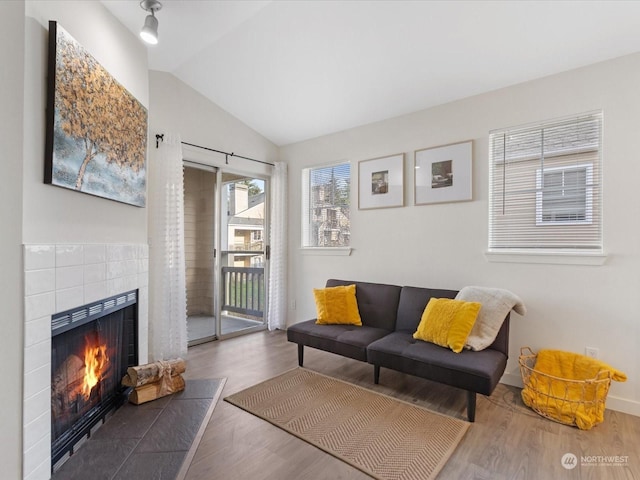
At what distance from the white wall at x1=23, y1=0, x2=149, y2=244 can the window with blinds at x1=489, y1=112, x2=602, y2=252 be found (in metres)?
3.01

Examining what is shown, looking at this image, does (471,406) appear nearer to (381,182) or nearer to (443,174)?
(443,174)

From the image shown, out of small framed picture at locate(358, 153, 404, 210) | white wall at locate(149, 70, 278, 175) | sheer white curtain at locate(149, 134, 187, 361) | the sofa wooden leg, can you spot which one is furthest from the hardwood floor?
white wall at locate(149, 70, 278, 175)

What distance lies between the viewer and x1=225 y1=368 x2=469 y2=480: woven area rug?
5.91ft

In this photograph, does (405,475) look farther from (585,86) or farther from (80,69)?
(585,86)

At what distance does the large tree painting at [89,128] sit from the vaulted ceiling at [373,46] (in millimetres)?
649

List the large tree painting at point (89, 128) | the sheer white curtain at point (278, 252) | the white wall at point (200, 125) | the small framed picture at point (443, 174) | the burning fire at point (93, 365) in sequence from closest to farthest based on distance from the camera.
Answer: the large tree painting at point (89, 128) < the burning fire at point (93, 365) < the small framed picture at point (443, 174) < the white wall at point (200, 125) < the sheer white curtain at point (278, 252)

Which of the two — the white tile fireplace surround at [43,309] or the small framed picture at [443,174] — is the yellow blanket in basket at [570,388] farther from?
the white tile fireplace surround at [43,309]

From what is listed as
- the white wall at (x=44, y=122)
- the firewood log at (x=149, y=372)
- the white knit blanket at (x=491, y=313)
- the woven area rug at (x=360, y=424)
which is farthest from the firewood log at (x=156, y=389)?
the white knit blanket at (x=491, y=313)

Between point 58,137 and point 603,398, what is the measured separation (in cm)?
358

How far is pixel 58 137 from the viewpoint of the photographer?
1.69 meters

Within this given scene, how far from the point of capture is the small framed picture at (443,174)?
3041mm

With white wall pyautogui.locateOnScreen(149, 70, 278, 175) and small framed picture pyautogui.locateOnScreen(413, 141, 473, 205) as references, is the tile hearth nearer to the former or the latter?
white wall pyautogui.locateOnScreen(149, 70, 278, 175)

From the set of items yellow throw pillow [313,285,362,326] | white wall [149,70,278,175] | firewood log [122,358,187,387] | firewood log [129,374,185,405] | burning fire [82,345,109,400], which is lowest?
firewood log [129,374,185,405]

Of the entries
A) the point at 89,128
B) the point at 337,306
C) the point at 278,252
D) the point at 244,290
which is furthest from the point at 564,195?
the point at 244,290
